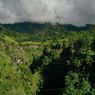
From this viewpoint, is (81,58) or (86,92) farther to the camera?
(81,58)

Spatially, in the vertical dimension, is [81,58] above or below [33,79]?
above

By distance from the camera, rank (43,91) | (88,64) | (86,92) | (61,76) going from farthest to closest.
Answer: (61,76) → (43,91) → (88,64) → (86,92)

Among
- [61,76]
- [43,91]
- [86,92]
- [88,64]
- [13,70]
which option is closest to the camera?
[86,92]

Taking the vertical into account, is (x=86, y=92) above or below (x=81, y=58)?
below

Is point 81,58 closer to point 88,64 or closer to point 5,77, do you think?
point 88,64

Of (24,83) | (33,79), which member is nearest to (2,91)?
(24,83)

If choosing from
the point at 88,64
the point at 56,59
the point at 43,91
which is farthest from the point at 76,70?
the point at 56,59

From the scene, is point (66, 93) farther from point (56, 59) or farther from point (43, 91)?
point (56, 59)

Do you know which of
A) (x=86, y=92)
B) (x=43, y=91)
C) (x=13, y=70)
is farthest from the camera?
(x=13, y=70)

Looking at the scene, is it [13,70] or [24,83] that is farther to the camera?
[13,70]
